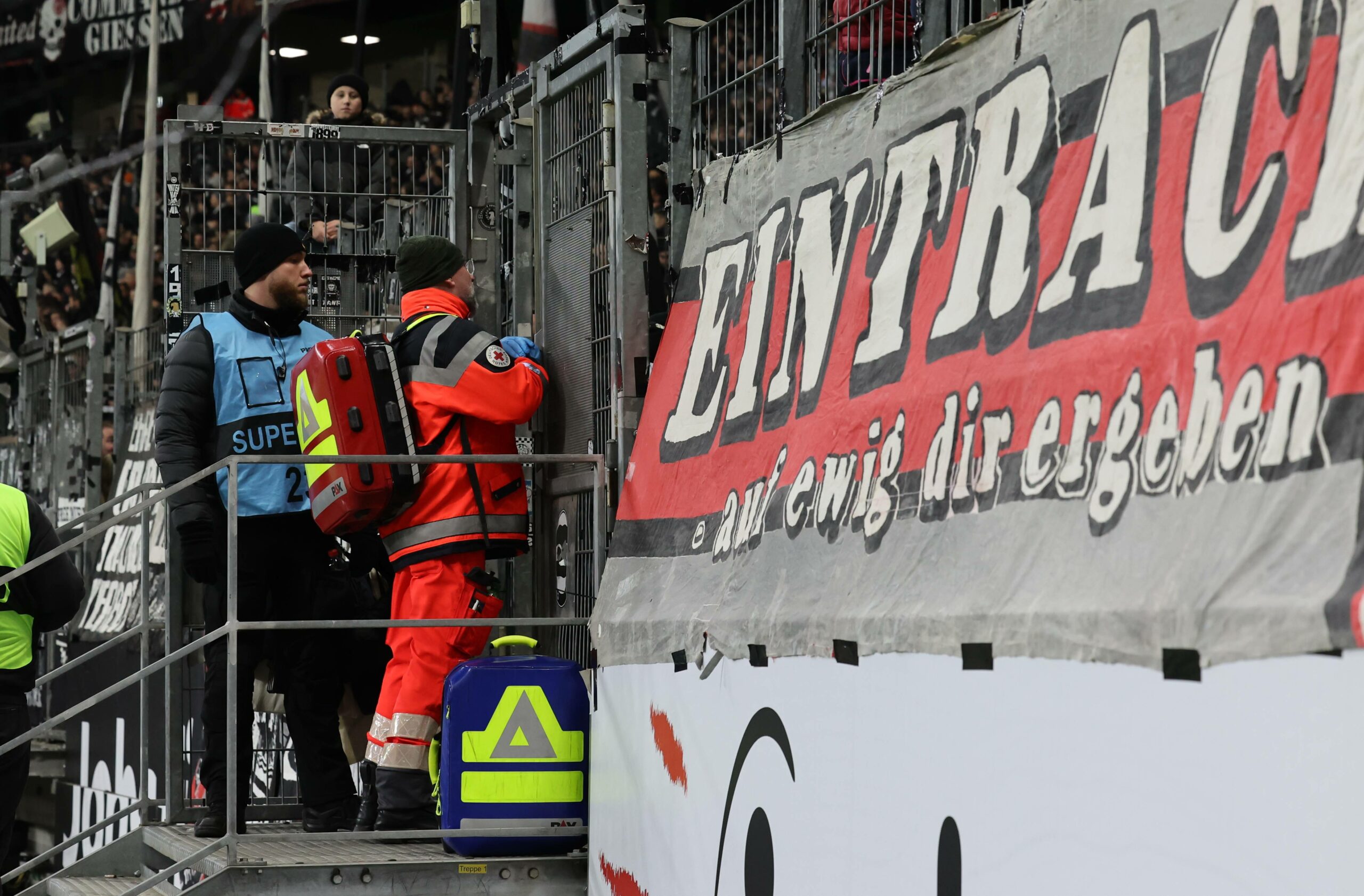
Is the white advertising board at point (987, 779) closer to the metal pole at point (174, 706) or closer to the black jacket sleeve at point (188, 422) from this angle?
the black jacket sleeve at point (188, 422)

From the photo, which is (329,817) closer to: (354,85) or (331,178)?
(331,178)

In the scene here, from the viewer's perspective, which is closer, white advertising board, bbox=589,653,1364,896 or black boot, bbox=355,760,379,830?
white advertising board, bbox=589,653,1364,896

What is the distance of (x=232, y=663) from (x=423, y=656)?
2.01 ft

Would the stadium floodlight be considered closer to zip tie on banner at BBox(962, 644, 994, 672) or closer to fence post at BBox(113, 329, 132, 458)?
fence post at BBox(113, 329, 132, 458)

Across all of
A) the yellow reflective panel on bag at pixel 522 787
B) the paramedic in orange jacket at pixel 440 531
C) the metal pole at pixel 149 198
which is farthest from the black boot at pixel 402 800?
the metal pole at pixel 149 198

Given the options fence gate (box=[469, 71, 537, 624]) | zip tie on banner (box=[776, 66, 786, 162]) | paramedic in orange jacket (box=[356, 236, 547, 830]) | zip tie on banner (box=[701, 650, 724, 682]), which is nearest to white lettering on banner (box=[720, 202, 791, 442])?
zip tie on banner (box=[776, 66, 786, 162])

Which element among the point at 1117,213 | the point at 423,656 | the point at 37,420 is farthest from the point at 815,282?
the point at 37,420

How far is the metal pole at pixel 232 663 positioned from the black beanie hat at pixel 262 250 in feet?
3.58

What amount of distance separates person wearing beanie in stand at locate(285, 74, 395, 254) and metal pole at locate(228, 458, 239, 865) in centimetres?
211

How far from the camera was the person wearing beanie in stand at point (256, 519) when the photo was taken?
6234 millimetres

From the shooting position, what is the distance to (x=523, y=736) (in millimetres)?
5605

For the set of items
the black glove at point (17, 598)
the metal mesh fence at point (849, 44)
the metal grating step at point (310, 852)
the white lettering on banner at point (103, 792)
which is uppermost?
the metal mesh fence at point (849, 44)

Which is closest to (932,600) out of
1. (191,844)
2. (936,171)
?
(936,171)

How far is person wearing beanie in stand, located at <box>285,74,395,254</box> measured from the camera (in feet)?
24.4
